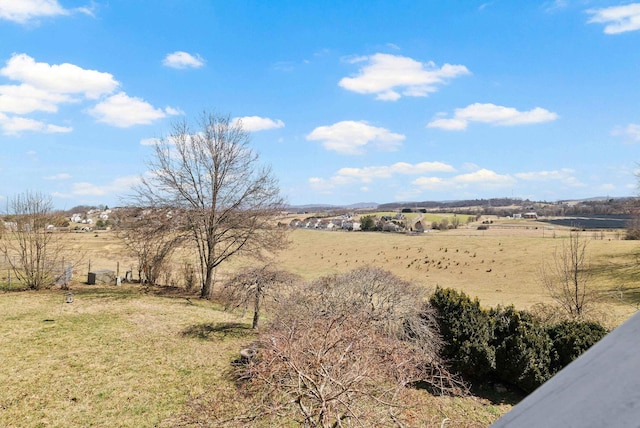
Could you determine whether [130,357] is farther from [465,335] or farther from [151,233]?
[465,335]

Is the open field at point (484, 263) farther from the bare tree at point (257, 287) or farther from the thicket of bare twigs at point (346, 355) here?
the bare tree at point (257, 287)

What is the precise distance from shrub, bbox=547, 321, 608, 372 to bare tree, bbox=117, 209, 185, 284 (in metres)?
18.8

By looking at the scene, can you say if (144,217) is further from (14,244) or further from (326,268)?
(326,268)

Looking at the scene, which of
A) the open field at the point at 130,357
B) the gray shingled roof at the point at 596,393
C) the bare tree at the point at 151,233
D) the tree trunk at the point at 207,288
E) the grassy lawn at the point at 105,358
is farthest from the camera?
the tree trunk at the point at 207,288

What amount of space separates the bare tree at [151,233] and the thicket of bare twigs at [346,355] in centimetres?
1128

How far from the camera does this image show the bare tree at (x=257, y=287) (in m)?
14.1

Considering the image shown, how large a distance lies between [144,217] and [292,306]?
13.4m

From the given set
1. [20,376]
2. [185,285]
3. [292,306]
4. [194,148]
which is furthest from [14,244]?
[292,306]

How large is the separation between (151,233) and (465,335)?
56.3 ft

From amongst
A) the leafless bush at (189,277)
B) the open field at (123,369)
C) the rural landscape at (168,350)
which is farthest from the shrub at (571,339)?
the leafless bush at (189,277)

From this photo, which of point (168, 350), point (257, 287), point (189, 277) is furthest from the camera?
point (189, 277)

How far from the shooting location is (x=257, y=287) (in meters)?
14.1

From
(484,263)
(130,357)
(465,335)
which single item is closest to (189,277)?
(130,357)

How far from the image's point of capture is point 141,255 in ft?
73.2
